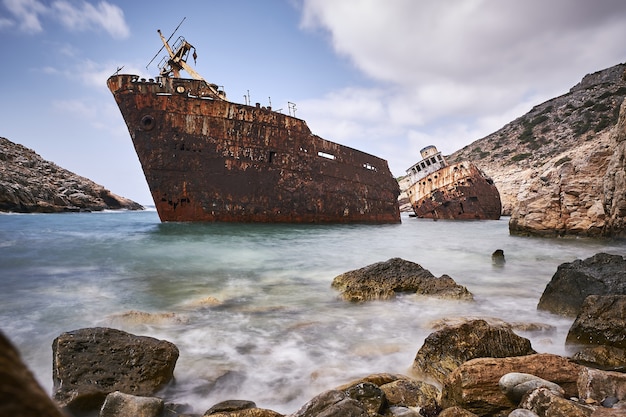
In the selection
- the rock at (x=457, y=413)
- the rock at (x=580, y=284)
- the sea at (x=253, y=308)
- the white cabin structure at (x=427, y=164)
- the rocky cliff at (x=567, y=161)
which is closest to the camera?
the rock at (x=457, y=413)

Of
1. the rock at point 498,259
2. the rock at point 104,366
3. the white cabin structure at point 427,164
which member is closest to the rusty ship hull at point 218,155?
the rock at point 498,259

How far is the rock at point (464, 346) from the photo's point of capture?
106 inches

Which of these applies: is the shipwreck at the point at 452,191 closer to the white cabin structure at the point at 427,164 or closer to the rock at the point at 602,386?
the white cabin structure at the point at 427,164

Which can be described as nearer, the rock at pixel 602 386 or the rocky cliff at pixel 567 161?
the rock at pixel 602 386

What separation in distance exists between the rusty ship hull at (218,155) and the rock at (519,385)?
11572 millimetres

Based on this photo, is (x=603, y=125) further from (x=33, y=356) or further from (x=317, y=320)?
(x=33, y=356)

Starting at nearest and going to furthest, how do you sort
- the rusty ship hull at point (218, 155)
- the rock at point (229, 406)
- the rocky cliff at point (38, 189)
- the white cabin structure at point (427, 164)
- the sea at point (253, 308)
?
the rock at point (229, 406) → the sea at point (253, 308) → the rusty ship hull at point (218, 155) → the white cabin structure at point (427, 164) → the rocky cliff at point (38, 189)

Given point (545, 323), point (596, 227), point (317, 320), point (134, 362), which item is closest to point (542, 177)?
point (596, 227)

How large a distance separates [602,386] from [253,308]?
11.5 ft

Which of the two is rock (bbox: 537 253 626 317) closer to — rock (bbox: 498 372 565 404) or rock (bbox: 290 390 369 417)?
rock (bbox: 498 372 565 404)

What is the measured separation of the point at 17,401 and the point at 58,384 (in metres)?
2.67

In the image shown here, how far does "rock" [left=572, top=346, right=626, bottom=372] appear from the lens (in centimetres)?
258

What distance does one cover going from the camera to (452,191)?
75.8 feet

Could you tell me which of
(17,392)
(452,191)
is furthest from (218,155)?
(452,191)
